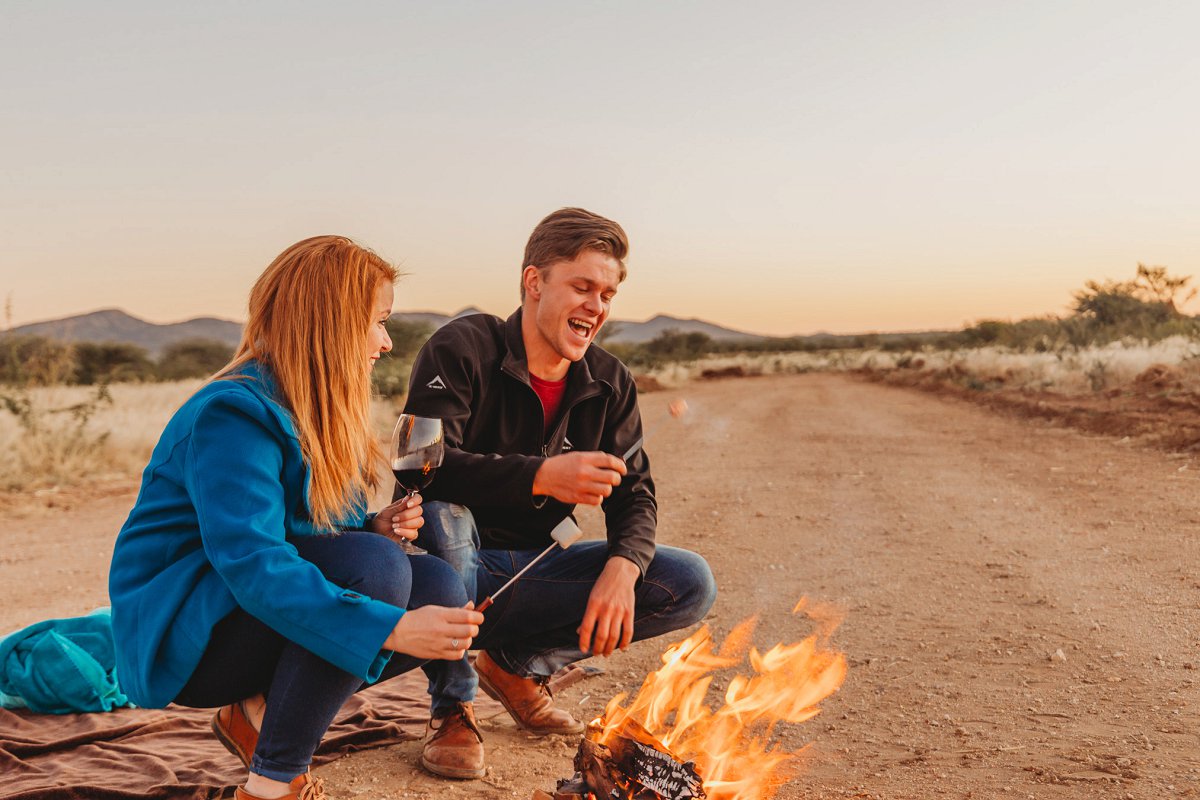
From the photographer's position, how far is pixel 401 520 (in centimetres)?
273

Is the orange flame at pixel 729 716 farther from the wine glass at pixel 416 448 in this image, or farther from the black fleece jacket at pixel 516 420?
the wine glass at pixel 416 448

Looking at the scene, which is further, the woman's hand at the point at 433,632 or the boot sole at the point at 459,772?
the boot sole at the point at 459,772

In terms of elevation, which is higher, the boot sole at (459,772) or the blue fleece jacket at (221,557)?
the blue fleece jacket at (221,557)

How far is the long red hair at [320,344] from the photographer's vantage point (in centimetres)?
240

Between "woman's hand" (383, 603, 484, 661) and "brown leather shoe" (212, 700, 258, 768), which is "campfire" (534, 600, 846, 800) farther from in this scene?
"brown leather shoe" (212, 700, 258, 768)

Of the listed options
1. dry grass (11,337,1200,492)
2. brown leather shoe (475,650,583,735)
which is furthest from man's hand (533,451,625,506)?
dry grass (11,337,1200,492)

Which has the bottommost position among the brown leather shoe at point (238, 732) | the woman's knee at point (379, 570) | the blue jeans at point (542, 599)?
the brown leather shoe at point (238, 732)

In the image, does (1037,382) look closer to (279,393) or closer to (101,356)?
(279,393)

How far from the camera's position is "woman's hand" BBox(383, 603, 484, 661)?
223 centimetres

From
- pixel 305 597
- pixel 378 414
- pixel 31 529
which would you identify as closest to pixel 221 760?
pixel 305 597

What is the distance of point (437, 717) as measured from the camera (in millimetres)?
3105

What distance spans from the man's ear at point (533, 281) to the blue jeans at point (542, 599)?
75cm

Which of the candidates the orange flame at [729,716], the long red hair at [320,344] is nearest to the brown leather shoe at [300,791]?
the long red hair at [320,344]

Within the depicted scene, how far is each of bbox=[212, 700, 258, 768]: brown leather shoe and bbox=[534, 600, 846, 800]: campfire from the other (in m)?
0.80
